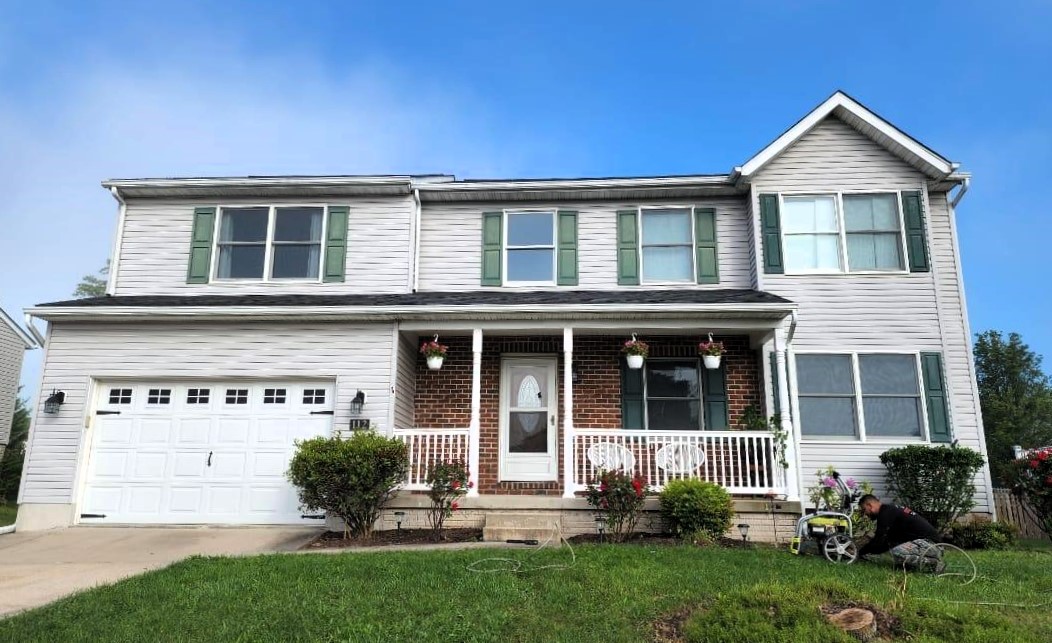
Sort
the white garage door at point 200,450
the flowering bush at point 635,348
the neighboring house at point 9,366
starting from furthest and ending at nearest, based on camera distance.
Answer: the neighboring house at point 9,366 < the flowering bush at point 635,348 < the white garage door at point 200,450

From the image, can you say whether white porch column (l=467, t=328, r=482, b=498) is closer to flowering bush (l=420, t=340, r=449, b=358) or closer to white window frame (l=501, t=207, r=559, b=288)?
flowering bush (l=420, t=340, r=449, b=358)

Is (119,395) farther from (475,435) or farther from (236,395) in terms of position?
(475,435)

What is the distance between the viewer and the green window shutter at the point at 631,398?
11.1 meters

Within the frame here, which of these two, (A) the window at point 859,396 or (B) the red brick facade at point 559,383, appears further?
(B) the red brick facade at point 559,383

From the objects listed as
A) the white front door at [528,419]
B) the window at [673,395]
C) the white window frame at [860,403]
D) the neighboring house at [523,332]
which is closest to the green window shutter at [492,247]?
the neighboring house at [523,332]

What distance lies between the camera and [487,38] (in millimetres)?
16859

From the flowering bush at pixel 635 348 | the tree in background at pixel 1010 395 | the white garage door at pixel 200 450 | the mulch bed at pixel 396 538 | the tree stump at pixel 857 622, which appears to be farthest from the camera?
the tree in background at pixel 1010 395

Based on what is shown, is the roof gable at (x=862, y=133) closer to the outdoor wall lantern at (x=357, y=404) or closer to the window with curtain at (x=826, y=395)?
the window with curtain at (x=826, y=395)

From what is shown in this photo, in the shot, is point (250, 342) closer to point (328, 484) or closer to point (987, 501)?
point (328, 484)

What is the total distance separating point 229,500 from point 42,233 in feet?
117

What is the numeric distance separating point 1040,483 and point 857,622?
6648 mm

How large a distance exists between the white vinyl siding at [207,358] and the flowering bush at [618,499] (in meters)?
3.47

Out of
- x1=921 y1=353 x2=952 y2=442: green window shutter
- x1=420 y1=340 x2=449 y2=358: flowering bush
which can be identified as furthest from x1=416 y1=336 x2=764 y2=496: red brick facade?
x1=921 y1=353 x2=952 y2=442: green window shutter

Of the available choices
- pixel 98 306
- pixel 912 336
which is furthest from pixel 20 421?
pixel 912 336
